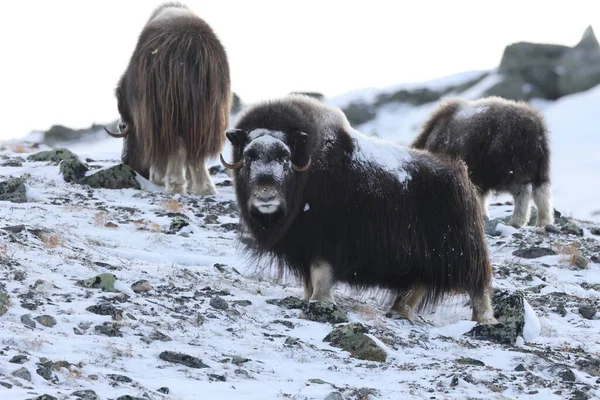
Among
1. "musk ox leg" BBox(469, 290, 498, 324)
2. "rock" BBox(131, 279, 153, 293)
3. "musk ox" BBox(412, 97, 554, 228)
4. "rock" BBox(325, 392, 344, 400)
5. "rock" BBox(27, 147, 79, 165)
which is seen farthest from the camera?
"rock" BBox(27, 147, 79, 165)

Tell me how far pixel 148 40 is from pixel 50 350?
4777mm

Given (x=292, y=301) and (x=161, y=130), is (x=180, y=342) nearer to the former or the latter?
(x=292, y=301)

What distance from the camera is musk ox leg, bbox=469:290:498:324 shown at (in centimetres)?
540

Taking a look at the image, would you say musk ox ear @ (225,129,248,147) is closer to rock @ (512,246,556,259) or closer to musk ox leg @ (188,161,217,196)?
rock @ (512,246,556,259)

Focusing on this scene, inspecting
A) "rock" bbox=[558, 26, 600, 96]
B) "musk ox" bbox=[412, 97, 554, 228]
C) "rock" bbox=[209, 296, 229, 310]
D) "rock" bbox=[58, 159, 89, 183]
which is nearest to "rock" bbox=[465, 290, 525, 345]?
"rock" bbox=[209, 296, 229, 310]

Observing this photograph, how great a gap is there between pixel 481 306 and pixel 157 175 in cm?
359

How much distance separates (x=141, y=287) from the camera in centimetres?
472

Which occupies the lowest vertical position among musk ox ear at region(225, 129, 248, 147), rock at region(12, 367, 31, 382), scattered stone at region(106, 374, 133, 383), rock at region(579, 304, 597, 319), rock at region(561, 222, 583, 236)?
rock at region(561, 222, 583, 236)

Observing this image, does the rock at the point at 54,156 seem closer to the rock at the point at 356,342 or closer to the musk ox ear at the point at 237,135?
the musk ox ear at the point at 237,135

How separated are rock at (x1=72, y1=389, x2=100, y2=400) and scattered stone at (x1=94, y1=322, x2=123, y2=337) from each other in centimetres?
76

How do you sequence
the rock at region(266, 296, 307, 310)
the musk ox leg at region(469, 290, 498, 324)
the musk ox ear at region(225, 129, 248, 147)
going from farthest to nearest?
the musk ox leg at region(469, 290, 498, 324) < the musk ox ear at region(225, 129, 248, 147) < the rock at region(266, 296, 307, 310)

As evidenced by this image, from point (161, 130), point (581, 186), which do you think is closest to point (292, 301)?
point (161, 130)

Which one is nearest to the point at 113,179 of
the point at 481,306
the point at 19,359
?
the point at 481,306

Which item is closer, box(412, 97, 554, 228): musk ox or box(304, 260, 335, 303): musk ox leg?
box(304, 260, 335, 303): musk ox leg
